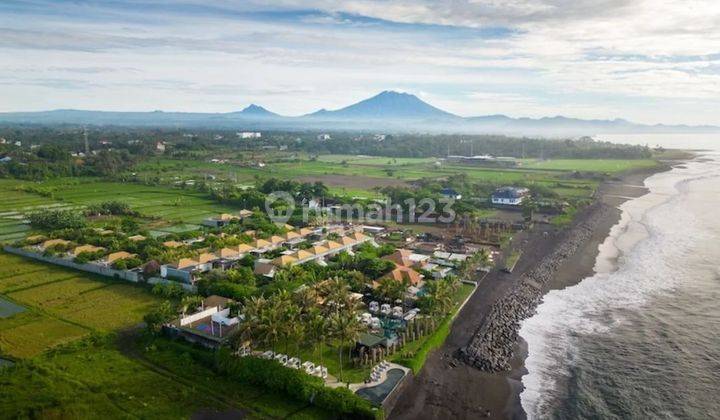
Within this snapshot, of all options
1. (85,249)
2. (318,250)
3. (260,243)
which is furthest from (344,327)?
(85,249)

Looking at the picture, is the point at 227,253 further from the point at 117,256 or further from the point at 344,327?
the point at 344,327

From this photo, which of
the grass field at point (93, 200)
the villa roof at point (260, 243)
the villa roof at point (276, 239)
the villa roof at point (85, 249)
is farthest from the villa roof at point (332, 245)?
the grass field at point (93, 200)

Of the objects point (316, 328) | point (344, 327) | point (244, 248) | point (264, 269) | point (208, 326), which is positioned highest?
point (344, 327)

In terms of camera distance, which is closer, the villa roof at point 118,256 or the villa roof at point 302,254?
the villa roof at point 118,256

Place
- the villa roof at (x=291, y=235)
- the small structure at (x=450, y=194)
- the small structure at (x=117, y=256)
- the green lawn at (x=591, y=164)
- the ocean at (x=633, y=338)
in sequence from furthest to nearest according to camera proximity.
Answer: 1. the green lawn at (x=591, y=164)
2. the small structure at (x=450, y=194)
3. the villa roof at (x=291, y=235)
4. the small structure at (x=117, y=256)
5. the ocean at (x=633, y=338)

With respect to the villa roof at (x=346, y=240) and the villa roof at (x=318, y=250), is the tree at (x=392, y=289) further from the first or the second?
the villa roof at (x=346, y=240)

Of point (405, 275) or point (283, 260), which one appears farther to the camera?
point (283, 260)
